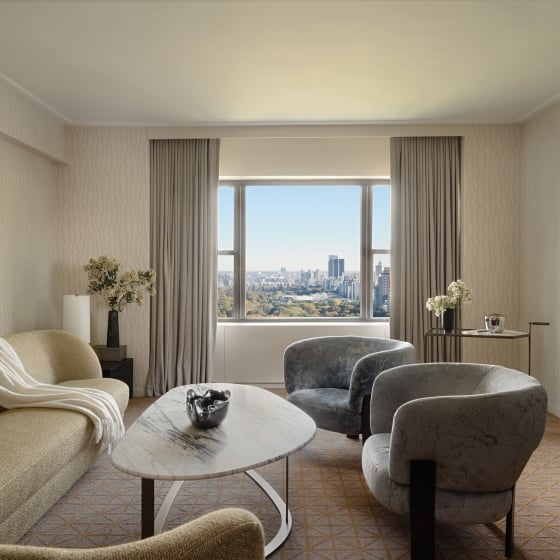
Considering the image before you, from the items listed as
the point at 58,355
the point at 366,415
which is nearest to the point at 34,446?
the point at 58,355

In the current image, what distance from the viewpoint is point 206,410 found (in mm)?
2602

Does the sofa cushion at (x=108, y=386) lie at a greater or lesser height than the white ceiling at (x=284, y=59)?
lesser

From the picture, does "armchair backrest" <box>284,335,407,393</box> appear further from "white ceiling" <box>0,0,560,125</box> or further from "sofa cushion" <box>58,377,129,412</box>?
"white ceiling" <box>0,0,560,125</box>

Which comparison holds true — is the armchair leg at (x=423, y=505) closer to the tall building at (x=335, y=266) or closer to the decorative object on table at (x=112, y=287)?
the decorative object on table at (x=112, y=287)

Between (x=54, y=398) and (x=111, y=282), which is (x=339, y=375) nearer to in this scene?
(x=54, y=398)

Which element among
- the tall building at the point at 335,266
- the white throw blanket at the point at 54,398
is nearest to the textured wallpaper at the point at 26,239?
the white throw blanket at the point at 54,398

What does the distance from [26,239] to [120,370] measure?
1.50 m

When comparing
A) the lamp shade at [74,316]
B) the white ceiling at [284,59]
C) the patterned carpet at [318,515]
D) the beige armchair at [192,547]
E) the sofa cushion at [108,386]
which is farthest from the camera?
the lamp shade at [74,316]

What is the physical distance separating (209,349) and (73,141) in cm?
262

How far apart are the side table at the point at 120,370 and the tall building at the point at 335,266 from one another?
7.99 feet

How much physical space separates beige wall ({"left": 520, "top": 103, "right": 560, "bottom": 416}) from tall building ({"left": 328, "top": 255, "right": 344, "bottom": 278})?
6.24 ft

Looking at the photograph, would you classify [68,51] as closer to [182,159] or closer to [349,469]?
[182,159]

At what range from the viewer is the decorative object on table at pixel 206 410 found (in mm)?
2602

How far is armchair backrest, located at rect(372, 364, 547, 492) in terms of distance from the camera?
2160 mm
